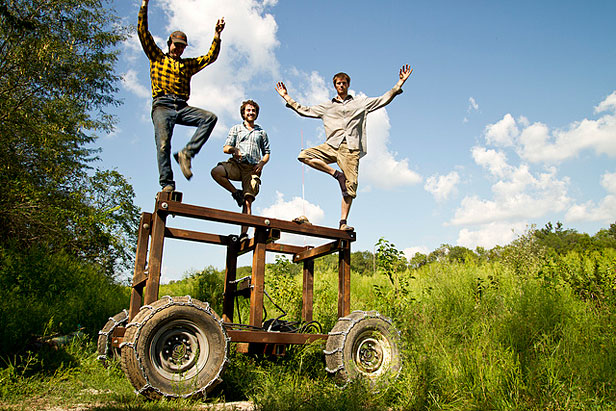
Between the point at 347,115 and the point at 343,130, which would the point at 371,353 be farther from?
the point at 347,115

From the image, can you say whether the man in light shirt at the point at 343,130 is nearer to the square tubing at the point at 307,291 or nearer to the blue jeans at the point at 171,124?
the square tubing at the point at 307,291

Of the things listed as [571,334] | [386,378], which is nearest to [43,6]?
[386,378]

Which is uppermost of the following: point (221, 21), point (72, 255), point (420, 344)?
point (221, 21)

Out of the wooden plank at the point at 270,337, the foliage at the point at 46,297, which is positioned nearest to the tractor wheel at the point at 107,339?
the foliage at the point at 46,297

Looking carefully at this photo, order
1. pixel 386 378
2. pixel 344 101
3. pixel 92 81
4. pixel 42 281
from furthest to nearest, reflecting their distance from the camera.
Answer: pixel 92 81
pixel 42 281
pixel 344 101
pixel 386 378

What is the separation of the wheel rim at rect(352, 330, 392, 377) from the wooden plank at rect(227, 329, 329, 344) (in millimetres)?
482

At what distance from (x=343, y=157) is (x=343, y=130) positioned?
0.42m

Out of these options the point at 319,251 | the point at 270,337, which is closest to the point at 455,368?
the point at 270,337

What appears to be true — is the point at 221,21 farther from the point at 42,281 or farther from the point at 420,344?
the point at 42,281

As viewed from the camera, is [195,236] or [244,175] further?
[244,175]

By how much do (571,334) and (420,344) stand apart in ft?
6.19

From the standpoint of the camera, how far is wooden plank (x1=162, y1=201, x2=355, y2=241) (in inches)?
190

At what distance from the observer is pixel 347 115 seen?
654 centimetres

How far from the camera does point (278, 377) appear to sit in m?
5.15
